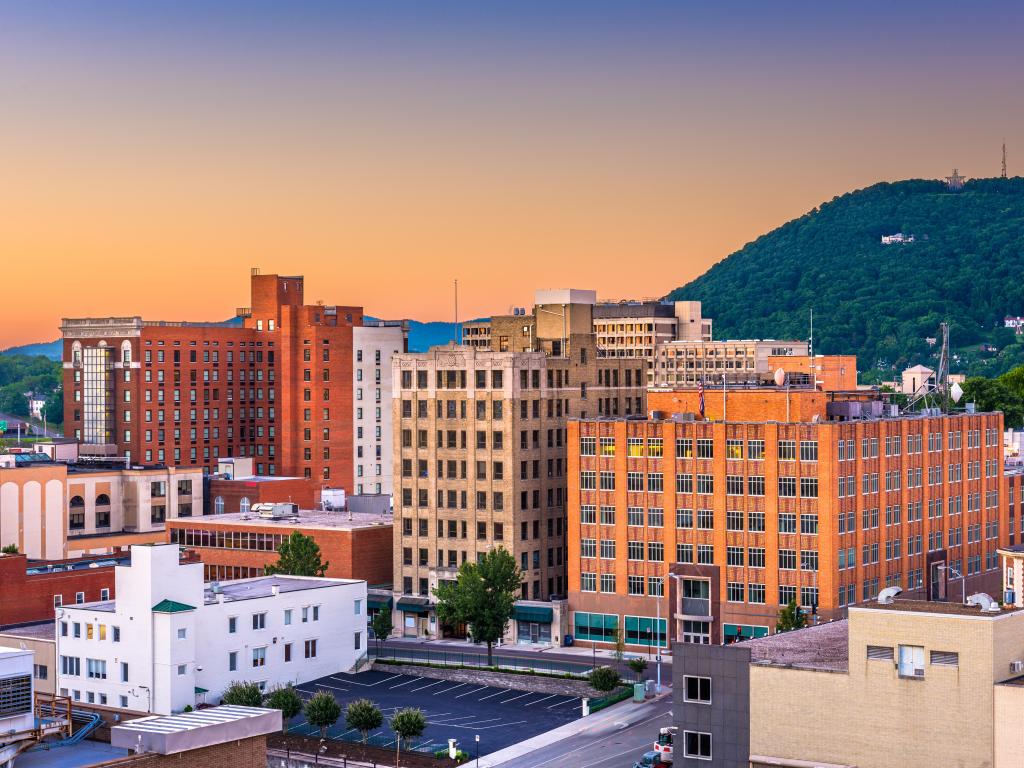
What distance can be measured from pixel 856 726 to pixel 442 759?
129 ft

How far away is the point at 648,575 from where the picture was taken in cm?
12756

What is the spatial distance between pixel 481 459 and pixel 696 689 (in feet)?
232

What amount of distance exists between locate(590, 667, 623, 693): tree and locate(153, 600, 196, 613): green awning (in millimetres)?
29369

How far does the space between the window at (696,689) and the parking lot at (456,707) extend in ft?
106

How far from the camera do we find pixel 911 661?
2530 inches

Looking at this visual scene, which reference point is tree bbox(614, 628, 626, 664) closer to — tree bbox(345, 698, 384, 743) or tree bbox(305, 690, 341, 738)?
tree bbox(345, 698, 384, 743)

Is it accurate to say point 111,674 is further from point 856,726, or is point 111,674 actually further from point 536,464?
point 856,726

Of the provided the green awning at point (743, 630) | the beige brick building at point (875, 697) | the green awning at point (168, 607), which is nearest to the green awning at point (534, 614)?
the green awning at point (743, 630)

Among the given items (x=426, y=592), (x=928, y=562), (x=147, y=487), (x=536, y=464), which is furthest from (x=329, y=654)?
(x=147, y=487)

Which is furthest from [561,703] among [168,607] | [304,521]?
[304,521]

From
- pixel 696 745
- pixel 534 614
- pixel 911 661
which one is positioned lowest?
pixel 534 614

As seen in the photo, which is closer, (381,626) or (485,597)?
(485,597)

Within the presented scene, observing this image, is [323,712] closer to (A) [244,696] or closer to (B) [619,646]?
(A) [244,696]

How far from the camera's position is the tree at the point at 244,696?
106m
